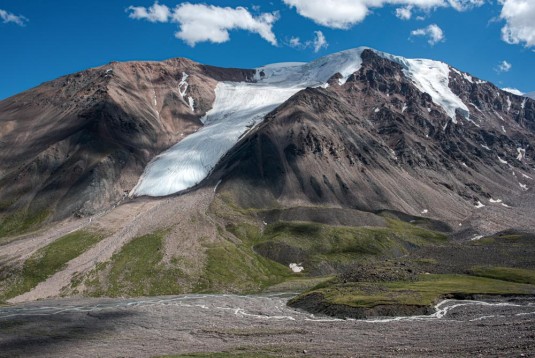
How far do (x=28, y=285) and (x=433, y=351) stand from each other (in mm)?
116178

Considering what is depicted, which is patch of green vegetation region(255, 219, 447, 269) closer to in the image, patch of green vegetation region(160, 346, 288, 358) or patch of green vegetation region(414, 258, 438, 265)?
patch of green vegetation region(414, 258, 438, 265)

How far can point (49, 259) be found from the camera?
486 feet

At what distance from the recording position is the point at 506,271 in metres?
121

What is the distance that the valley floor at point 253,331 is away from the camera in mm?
58938

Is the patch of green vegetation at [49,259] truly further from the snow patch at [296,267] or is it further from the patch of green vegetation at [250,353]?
the patch of green vegetation at [250,353]

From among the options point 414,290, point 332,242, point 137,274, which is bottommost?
point 414,290

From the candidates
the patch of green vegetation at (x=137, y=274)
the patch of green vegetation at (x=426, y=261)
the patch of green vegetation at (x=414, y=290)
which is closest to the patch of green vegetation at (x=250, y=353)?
the patch of green vegetation at (x=414, y=290)

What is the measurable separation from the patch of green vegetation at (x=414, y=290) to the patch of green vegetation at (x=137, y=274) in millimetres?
→ 46114

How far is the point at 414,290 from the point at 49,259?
104823 mm

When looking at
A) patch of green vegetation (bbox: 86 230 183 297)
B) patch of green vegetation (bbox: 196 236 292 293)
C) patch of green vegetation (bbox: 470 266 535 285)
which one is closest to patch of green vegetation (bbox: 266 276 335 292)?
patch of green vegetation (bbox: 196 236 292 293)

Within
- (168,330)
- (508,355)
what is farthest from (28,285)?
(508,355)

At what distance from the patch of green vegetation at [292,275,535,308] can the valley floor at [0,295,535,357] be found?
16.6 feet

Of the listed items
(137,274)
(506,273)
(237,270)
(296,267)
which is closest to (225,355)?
(506,273)

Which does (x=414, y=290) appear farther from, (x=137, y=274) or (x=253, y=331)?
(x=137, y=274)
